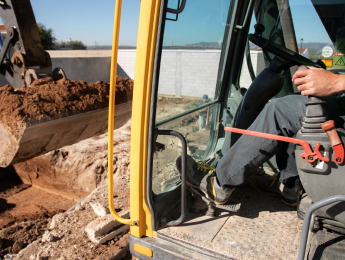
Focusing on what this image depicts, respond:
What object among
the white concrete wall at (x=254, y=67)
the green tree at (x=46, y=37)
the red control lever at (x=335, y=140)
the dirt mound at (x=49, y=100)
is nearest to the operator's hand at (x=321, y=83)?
the red control lever at (x=335, y=140)

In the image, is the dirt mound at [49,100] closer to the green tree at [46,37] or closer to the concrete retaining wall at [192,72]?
the concrete retaining wall at [192,72]

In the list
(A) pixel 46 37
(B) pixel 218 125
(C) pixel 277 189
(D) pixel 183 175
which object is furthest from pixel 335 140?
(A) pixel 46 37

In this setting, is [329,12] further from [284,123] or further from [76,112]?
[76,112]

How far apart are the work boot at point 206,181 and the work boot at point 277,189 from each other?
1.61 feet

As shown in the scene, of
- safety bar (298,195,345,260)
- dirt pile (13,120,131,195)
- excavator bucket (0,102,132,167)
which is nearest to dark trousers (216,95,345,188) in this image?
safety bar (298,195,345,260)

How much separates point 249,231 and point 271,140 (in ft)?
2.02

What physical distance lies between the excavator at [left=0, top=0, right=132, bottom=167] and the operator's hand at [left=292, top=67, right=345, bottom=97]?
244 cm

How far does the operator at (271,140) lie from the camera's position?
1190 millimetres

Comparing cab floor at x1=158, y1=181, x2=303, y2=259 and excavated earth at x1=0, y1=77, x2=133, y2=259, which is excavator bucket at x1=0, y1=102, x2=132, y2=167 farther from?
cab floor at x1=158, y1=181, x2=303, y2=259

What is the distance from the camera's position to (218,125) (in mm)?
2811

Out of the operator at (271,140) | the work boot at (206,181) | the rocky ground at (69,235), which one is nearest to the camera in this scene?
the operator at (271,140)

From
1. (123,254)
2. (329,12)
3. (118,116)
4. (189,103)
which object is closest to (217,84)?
(189,103)

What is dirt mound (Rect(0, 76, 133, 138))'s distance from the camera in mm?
2525

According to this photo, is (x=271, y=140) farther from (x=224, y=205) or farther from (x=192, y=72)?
(x=192, y=72)
